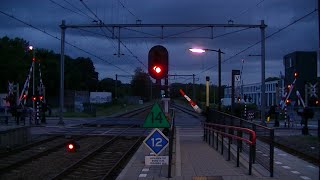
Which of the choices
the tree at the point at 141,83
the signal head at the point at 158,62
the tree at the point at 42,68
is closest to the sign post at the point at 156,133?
the signal head at the point at 158,62

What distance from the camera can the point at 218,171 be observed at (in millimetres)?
15188

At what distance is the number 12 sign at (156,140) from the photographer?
585 inches

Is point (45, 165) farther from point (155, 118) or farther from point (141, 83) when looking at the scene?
point (141, 83)

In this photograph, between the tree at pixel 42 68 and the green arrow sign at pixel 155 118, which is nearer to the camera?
the green arrow sign at pixel 155 118

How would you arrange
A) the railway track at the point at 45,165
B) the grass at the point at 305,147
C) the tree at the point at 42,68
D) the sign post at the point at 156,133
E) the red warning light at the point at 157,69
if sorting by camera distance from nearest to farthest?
the red warning light at the point at 157,69
the sign post at the point at 156,133
the railway track at the point at 45,165
the grass at the point at 305,147
the tree at the point at 42,68

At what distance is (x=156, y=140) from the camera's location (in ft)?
48.8

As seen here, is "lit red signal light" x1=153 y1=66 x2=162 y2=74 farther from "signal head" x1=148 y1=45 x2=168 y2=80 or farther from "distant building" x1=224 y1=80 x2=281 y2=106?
"distant building" x1=224 y1=80 x2=281 y2=106

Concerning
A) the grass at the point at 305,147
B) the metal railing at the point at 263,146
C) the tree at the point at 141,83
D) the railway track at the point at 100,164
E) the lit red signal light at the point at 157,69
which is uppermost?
the tree at the point at 141,83

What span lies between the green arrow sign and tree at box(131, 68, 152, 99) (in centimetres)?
10980

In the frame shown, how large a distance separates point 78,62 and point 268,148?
147 m

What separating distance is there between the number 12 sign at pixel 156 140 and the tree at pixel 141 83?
360 feet

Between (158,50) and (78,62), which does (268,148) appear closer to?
(158,50)

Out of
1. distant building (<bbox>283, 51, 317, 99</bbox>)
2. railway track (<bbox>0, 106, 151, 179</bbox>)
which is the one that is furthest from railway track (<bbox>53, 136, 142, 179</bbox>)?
distant building (<bbox>283, 51, 317, 99</bbox>)

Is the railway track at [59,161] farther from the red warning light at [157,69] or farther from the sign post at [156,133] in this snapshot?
the red warning light at [157,69]
